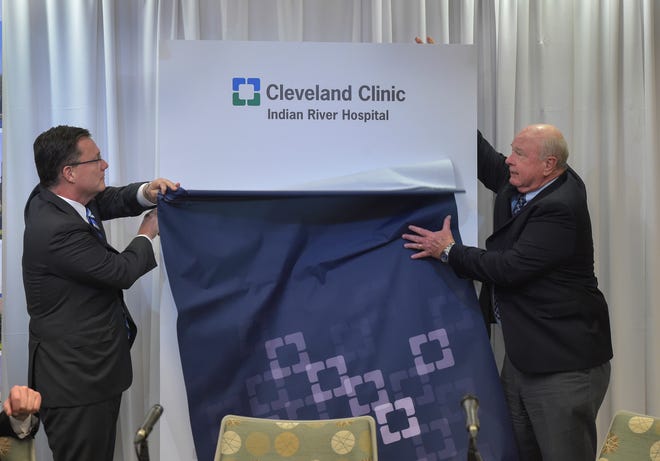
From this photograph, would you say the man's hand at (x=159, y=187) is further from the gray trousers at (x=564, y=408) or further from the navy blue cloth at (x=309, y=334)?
the gray trousers at (x=564, y=408)

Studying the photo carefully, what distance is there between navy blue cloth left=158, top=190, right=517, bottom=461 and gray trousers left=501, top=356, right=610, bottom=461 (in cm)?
19

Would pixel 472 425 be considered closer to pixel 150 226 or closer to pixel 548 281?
pixel 548 281

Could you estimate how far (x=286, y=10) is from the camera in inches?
154

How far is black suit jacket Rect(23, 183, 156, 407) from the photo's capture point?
2.94m

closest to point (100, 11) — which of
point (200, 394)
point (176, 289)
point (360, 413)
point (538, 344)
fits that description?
point (176, 289)

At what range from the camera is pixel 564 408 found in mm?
3145

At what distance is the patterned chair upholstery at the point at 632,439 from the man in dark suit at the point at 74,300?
1932 millimetres

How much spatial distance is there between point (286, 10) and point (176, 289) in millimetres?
1696

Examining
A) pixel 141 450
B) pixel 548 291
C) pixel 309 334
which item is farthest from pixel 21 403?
pixel 548 291

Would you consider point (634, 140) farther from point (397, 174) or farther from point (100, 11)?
point (100, 11)

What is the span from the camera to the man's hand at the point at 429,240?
10.4ft

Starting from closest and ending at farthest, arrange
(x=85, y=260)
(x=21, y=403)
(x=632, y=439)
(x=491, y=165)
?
(x=21, y=403) → (x=632, y=439) → (x=85, y=260) → (x=491, y=165)

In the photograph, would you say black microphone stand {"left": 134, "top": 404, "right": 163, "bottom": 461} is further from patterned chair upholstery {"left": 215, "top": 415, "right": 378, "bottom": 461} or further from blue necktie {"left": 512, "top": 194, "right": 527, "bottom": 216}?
blue necktie {"left": 512, "top": 194, "right": 527, "bottom": 216}

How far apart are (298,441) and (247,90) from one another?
4.92 ft
